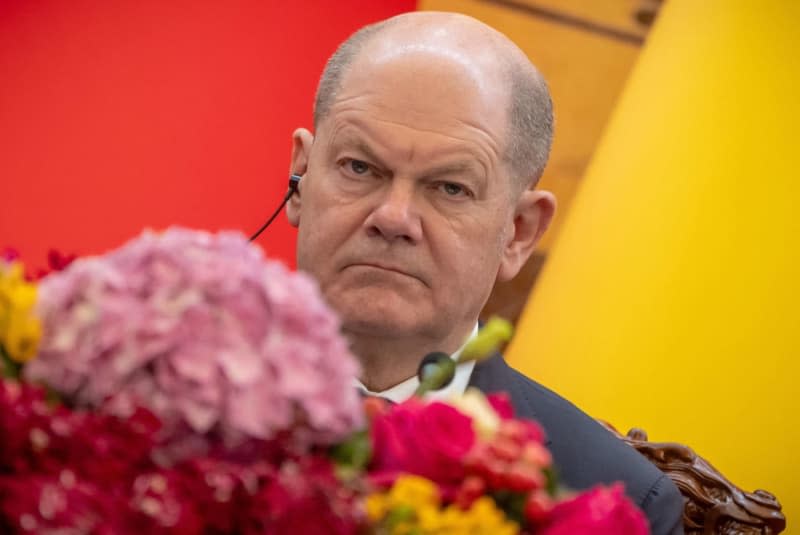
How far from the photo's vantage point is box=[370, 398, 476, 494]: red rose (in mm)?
654

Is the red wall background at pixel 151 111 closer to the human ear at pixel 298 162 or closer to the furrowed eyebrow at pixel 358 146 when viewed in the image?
the human ear at pixel 298 162

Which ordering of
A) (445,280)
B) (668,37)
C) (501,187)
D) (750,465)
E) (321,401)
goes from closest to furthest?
(321,401), (445,280), (501,187), (750,465), (668,37)

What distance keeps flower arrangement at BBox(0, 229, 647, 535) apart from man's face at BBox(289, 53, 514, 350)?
2.06ft

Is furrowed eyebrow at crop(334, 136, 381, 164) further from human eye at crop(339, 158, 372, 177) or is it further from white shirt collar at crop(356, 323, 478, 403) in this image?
white shirt collar at crop(356, 323, 478, 403)

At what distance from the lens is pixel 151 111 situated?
2.40 meters

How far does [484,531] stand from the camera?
630 millimetres

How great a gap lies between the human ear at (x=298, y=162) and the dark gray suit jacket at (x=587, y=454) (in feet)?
0.96

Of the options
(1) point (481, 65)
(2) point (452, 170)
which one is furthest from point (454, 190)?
(1) point (481, 65)

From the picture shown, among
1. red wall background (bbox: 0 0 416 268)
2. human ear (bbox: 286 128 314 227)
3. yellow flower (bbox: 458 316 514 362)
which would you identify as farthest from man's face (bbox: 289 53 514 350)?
red wall background (bbox: 0 0 416 268)

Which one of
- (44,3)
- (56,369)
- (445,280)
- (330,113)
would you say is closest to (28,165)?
(44,3)

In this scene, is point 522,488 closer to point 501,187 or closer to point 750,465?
point 501,187

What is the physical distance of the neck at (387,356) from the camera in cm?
132

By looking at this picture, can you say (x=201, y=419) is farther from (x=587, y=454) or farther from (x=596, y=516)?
(x=587, y=454)

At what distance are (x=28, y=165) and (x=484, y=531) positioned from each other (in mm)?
1887
